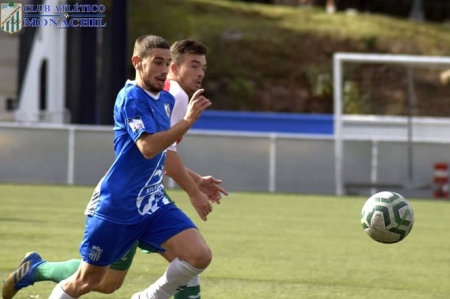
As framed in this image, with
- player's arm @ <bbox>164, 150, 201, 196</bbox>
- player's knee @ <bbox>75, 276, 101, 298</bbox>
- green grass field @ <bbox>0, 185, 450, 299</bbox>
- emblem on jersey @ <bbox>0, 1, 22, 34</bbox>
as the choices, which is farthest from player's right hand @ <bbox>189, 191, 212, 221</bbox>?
emblem on jersey @ <bbox>0, 1, 22, 34</bbox>

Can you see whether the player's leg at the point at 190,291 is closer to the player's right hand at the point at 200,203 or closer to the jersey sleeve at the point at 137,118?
the player's right hand at the point at 200,203

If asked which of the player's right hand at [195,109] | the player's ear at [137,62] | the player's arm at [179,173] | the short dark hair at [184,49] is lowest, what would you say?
the player's arm at [179,173]

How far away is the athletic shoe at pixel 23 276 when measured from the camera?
23.4 feet

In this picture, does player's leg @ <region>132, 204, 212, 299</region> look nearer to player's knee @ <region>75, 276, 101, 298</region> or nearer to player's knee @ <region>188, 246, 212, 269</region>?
player's knee @ <region>188, 246, 212, 269</region>

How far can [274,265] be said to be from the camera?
1017cm

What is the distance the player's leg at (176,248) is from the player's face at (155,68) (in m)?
0.78

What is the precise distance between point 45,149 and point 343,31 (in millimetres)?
23261

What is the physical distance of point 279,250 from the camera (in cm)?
1143

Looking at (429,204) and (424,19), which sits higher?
(424,19)

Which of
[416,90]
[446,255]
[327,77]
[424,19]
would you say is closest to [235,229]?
[446,255]

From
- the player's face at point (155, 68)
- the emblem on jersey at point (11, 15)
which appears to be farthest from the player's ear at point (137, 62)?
the emblem on jersey at point (11, 15)

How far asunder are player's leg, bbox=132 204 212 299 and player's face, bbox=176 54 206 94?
1.06 m

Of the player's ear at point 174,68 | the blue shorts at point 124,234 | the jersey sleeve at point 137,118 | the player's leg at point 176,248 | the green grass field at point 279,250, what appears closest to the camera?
the jersey sleeve at point 137,118

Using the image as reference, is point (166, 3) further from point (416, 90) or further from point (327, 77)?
point (416, 90)
